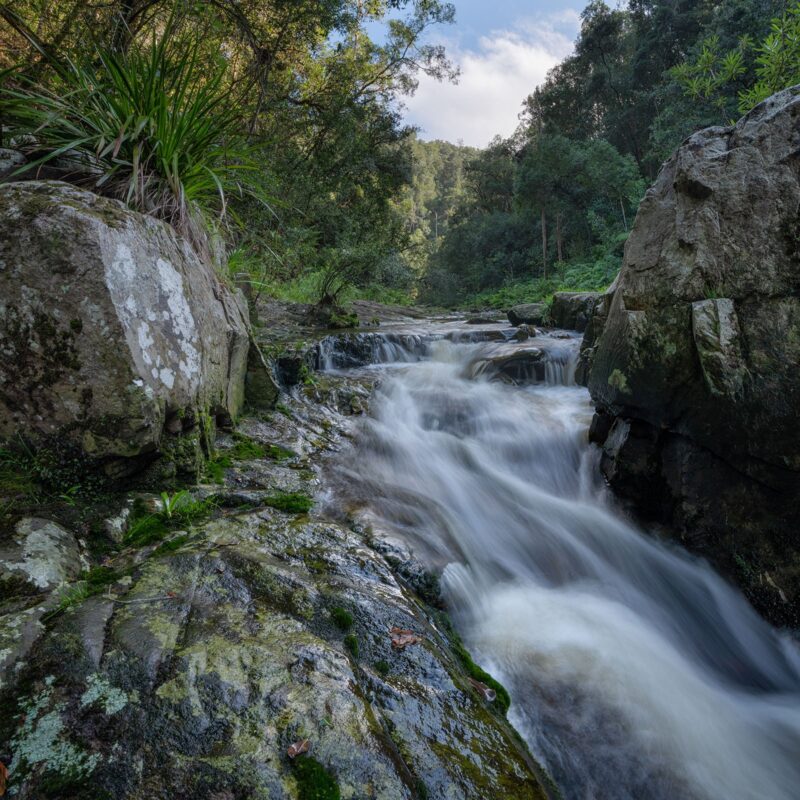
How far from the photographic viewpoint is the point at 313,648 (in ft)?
5.50

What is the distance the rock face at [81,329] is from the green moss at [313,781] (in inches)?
69.4

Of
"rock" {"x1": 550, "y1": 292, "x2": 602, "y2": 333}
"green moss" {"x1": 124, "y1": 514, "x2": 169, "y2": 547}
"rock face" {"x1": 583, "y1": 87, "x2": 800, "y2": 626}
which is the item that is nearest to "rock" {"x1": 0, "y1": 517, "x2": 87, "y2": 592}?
"green moss" {"x1": 124, "y1": 514, "x2": 169, "y2": 547}

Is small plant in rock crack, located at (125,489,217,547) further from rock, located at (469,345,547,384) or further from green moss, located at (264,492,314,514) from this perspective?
rock, located at (469,345,547,384)

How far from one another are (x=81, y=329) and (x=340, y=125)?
992cm

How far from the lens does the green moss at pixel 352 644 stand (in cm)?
178

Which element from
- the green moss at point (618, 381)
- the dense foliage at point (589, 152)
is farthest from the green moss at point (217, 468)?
the dense foliage at point (589, 152)

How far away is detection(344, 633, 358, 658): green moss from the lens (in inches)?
69.9

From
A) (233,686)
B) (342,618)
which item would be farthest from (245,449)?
(233,686)

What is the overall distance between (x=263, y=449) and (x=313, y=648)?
222 cm

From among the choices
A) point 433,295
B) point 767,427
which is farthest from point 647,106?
point 767,427

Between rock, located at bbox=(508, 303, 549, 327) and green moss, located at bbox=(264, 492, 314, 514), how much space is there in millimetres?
10521

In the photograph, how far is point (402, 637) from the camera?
6.47 ft

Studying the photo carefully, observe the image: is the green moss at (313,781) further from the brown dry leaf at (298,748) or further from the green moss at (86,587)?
the green moss at (86,587)

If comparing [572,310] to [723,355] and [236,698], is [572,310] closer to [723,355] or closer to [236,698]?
[723,355]
